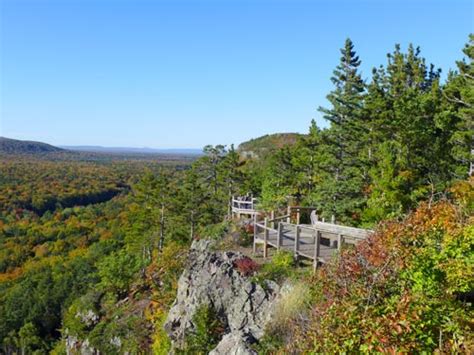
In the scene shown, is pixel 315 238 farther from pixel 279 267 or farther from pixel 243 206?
pixel 243 206

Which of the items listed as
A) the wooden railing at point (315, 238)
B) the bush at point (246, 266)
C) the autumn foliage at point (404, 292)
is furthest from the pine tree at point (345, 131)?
the autumn foliage at point (404, 292)

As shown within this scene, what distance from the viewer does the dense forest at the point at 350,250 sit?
5.79m

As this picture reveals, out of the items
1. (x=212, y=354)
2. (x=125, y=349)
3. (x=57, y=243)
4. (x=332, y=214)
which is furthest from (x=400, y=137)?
(x=57, y=243)

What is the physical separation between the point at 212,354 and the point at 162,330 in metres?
6.07

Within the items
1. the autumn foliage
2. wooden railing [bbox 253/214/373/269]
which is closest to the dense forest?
the autumn foliage

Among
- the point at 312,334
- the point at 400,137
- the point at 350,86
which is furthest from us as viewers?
the point at 350,86

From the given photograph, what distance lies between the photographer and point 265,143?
6856cm

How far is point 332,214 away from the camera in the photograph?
17.8m

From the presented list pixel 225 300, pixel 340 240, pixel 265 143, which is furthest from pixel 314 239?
pixel 265 143

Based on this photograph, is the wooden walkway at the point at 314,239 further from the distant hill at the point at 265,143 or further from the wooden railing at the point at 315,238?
the distant hill at the point at 265,143

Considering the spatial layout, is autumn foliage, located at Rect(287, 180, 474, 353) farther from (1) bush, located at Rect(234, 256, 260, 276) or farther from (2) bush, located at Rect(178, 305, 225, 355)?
(2) bush, located at Rect(178, 305, 225, 355)

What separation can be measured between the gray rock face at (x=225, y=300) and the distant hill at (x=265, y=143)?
1873 inches

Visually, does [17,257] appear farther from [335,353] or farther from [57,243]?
[335,353]

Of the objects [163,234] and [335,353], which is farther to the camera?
[163,234]
